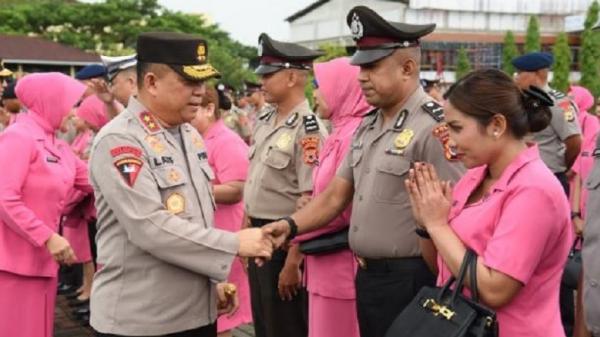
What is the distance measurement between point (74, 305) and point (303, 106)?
3.60 metres

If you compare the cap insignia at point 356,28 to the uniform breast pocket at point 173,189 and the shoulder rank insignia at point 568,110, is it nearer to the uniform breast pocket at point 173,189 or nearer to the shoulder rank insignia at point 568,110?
the uniform breast pocket at point 173,189

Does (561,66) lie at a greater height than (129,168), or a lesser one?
lesser

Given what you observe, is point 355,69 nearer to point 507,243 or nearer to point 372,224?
point 372,224

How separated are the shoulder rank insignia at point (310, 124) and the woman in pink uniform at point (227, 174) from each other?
72 cm

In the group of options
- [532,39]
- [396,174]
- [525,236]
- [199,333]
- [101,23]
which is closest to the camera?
[525,236]

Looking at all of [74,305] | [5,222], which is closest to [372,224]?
[5,222]

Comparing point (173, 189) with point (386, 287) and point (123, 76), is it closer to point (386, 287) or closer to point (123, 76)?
point (386, 287)

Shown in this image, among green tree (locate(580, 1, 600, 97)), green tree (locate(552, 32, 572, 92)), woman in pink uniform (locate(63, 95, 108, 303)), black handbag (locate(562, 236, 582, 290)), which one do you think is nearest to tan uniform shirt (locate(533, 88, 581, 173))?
black handbag (locate(562, 236, 582, 290))

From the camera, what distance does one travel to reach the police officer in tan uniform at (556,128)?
238 inches

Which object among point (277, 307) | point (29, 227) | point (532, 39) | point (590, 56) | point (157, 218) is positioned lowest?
point (590, 56)

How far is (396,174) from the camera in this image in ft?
10.2

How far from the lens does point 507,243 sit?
2270mm

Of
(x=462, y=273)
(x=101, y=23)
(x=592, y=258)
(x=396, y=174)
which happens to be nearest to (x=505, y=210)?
(x=462, y=273)

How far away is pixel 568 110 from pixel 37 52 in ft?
138
